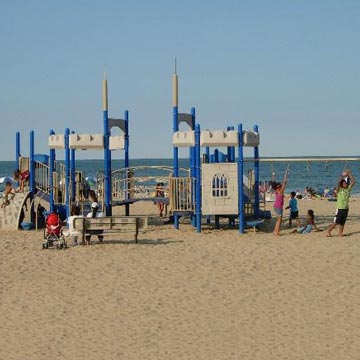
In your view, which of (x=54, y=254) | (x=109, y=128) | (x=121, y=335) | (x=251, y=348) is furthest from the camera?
(x=109, y=128)

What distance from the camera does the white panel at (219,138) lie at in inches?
739

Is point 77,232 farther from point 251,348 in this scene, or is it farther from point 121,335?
point 251,348

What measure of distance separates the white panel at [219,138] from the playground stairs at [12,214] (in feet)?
17.3

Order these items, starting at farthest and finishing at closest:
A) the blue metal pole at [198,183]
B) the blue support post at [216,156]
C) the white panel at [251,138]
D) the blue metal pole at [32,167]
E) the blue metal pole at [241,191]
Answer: the blue metal pole at [32,167] < the blue support post at [216,156] < the white panel at [251,138] < the blue metal pole at [198,183] < the blue metal pole at [241,191]

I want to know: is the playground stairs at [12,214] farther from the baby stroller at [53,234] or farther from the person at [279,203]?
the person at [279,203]

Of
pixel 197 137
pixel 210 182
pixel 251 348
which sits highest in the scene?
pixel 197 137

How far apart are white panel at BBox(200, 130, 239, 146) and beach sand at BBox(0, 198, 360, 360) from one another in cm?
288

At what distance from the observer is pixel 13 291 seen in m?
11.4

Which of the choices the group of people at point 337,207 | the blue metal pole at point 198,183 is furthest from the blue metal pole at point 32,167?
the group of people at point 337,207

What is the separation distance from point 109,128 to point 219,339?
13.8 meters

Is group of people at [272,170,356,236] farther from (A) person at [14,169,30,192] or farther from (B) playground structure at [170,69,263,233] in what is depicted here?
(A) person at [14,169,30,192]

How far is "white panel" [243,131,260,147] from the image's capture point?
1902 cm

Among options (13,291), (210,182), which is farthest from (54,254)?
(210,182)

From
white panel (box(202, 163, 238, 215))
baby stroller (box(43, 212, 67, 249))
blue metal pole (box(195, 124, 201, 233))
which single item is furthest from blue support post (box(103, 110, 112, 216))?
baby stroller (box(43, 212, 67, 249))
